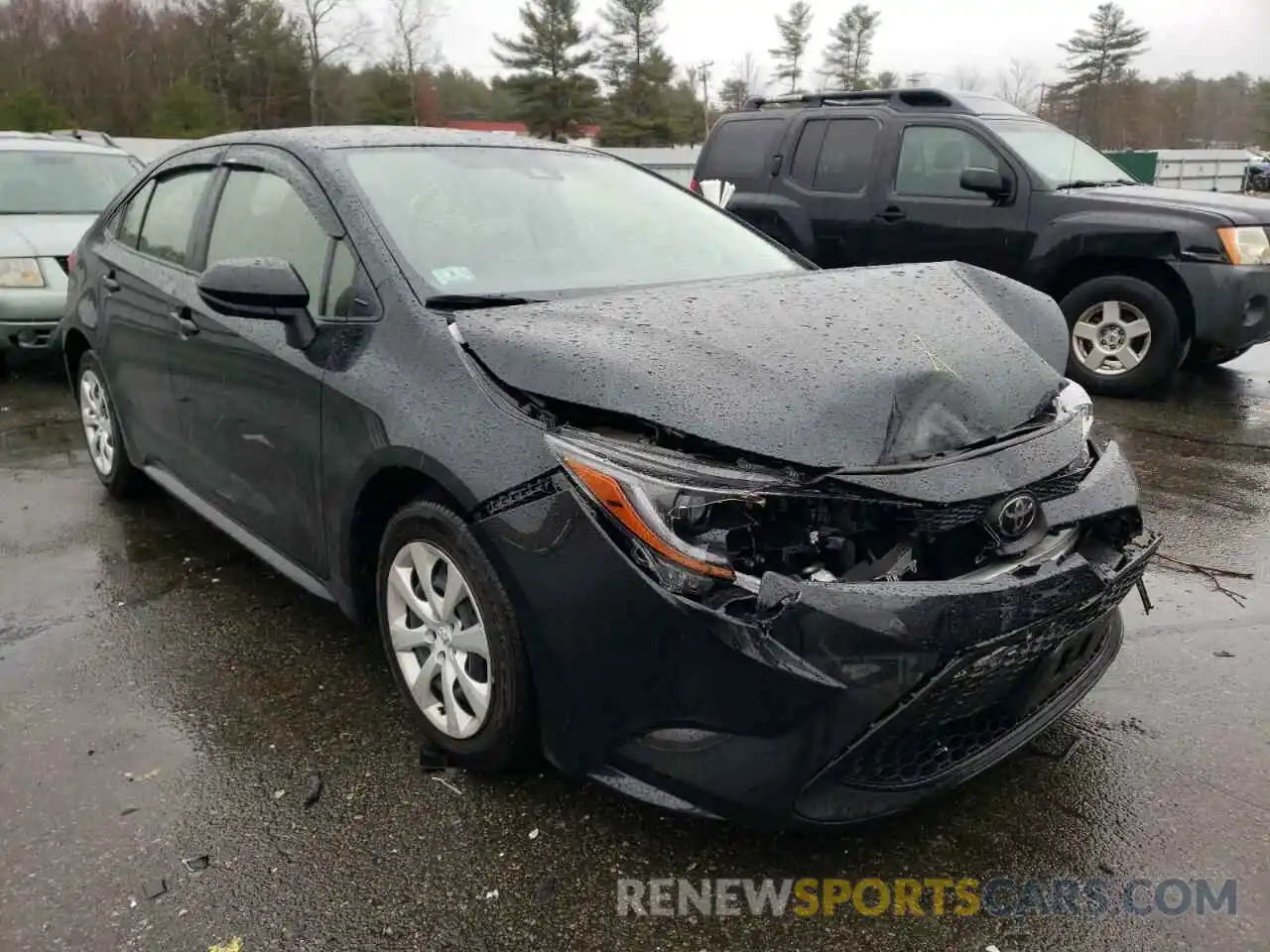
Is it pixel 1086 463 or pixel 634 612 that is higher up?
pixel 1086 463

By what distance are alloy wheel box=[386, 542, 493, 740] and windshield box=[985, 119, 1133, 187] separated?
628 centimetres

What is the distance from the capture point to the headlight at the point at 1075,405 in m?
2.64

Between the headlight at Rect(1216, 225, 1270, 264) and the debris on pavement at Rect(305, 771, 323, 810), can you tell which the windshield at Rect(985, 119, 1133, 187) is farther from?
the debris on pavement at Rect(305, 771, 323, 810)

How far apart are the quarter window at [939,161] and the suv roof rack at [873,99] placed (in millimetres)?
284

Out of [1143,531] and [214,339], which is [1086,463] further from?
[214,339]

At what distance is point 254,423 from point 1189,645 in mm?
3185

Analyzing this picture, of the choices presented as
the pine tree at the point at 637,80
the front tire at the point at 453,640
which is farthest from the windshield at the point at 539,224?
the pine tree at the point at 637,80

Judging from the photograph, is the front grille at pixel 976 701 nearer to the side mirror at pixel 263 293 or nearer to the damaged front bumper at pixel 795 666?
the damaged front bumper at pixel 795 666

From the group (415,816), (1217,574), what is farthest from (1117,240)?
(415,816)

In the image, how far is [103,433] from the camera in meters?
4.95

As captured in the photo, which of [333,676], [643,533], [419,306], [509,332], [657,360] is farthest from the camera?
[333,676]

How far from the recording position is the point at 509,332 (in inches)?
101

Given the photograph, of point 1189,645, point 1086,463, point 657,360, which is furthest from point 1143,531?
point 657,360

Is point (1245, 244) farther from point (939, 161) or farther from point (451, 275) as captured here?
point (451, 275)
